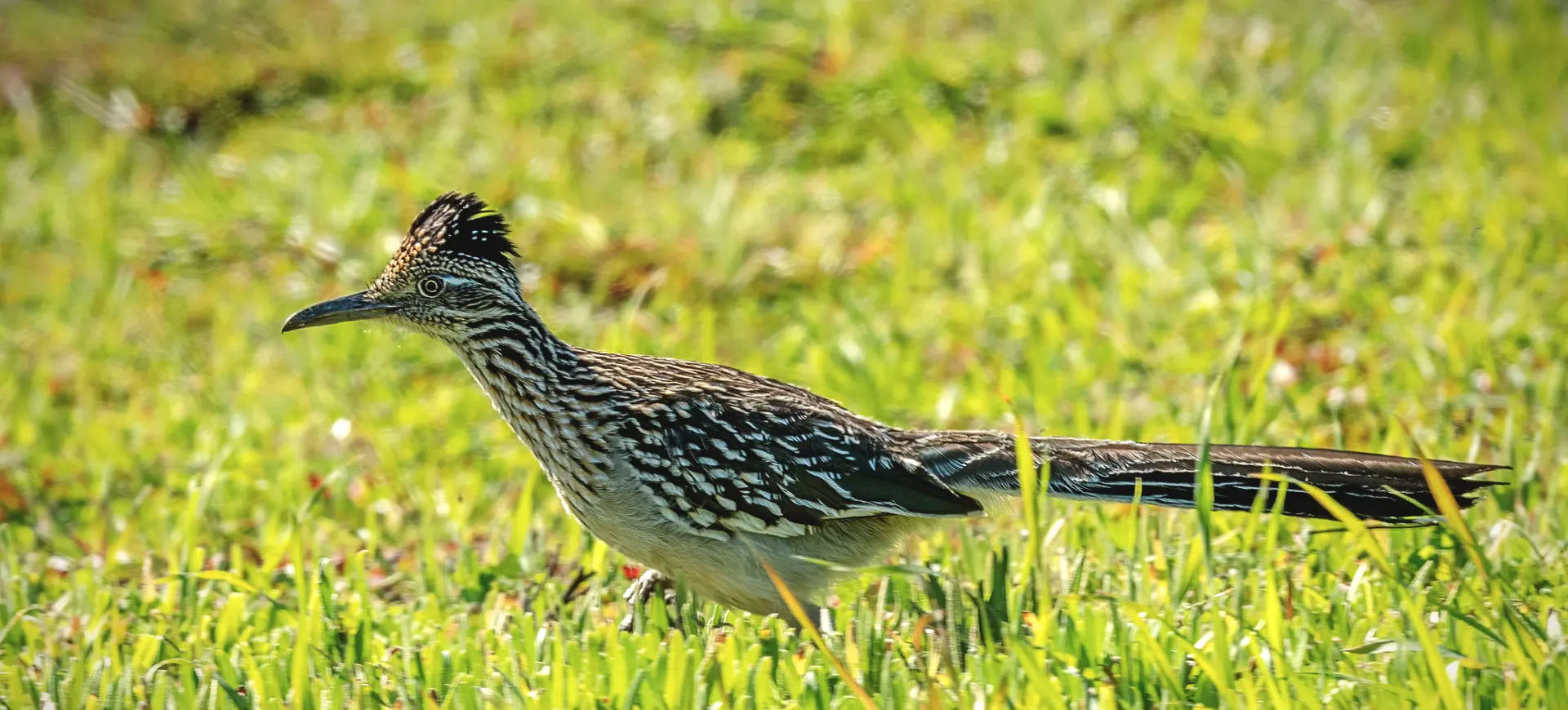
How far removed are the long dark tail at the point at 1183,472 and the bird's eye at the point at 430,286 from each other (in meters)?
1.67

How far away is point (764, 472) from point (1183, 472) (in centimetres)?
133

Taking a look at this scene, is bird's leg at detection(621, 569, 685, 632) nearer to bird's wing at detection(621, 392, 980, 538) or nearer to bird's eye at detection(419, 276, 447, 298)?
bird's wing at detection(621, 392, 980, 538)

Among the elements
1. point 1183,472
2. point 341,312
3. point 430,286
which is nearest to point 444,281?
point 430,286

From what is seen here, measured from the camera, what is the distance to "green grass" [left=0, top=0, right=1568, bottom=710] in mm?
4824

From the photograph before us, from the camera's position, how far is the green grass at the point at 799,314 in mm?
4824

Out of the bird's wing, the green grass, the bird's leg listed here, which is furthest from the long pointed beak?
the bird's leg

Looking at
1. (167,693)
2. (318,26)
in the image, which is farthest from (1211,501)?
(318,26)

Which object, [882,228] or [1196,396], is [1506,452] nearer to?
[1196,396]

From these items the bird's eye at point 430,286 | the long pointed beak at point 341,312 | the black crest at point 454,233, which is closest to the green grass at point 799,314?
the long pointed beak at point 341,312

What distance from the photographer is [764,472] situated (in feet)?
17.6

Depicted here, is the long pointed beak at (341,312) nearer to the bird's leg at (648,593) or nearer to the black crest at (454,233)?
the black crest at (454,233)

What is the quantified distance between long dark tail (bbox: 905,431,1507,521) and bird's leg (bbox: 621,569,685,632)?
0.95m

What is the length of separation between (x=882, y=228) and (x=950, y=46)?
2076mm

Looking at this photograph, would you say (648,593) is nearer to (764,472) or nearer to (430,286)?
(764,472)
